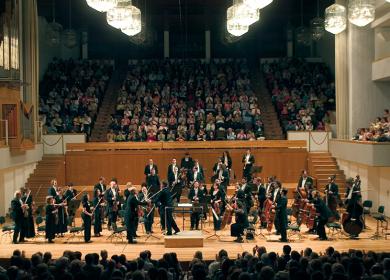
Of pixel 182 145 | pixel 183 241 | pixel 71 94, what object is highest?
pixel 71 94

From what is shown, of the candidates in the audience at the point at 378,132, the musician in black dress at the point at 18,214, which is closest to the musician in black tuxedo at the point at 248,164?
the audience at the point at 378,132

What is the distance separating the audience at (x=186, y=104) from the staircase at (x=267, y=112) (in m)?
1.00

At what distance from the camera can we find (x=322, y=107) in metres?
30.8

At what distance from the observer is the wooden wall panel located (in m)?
27.8

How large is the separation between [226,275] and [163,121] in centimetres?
1958

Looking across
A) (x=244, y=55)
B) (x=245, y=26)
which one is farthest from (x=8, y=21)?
(x=244, y=55)

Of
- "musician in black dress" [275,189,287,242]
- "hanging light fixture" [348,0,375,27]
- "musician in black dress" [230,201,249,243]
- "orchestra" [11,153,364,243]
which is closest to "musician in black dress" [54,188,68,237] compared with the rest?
"orchestra" [11,153,364,243]

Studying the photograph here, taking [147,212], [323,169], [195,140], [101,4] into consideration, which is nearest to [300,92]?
[323,169]

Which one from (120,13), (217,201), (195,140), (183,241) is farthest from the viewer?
(195,140)

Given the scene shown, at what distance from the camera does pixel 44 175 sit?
89.0ft

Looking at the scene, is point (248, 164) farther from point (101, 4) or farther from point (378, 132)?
point (101, 4)

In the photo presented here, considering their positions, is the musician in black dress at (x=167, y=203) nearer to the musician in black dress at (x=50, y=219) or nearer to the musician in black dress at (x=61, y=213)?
the musician in black dress at (x=61, y=213)

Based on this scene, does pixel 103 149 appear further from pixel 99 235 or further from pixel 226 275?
pixel 226 275

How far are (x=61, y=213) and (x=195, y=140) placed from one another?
32.9 ft
